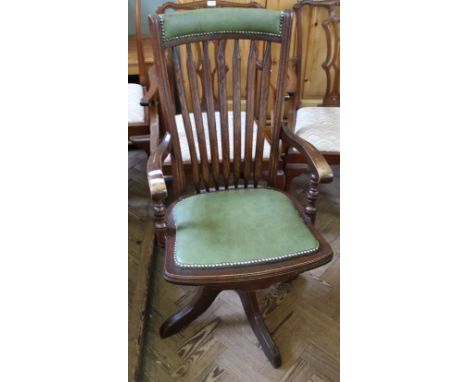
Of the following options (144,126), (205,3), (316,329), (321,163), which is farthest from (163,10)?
(316,329)

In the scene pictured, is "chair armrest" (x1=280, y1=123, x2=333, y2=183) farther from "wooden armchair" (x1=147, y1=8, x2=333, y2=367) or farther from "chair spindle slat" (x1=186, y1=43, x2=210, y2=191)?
"chair spindle slat" (x1=186, y1=43, x2=210, y2=191)

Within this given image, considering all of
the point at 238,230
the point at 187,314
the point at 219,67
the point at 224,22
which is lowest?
the point at 187,314

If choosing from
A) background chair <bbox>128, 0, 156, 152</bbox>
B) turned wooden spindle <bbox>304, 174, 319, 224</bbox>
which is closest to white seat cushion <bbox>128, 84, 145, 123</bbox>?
background chair <bbox>128, 0, 156, 152</bbox>

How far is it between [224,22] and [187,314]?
105 centimetres

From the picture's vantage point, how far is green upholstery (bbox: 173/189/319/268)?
3.38 ft

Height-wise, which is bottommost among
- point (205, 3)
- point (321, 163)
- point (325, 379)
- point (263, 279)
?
point (325, 379)

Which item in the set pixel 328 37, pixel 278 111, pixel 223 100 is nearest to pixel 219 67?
pixel 223 100

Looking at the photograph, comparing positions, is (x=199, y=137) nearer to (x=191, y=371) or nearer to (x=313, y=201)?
(x=313, y=201)

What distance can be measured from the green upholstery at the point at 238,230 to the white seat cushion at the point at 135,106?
2.20 feet

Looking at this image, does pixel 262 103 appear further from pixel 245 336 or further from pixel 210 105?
pixel 245 336

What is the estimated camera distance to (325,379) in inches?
49.5

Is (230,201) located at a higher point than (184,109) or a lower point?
lower

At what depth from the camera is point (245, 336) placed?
1397mm

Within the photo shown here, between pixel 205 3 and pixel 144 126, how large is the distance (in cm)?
69
